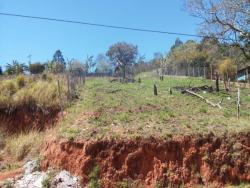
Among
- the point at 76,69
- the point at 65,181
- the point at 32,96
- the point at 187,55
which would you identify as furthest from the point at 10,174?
the point at 187,55

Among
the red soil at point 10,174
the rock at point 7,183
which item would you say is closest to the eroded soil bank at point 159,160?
the red soil at point 10,174

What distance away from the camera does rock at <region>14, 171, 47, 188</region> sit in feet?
40.2

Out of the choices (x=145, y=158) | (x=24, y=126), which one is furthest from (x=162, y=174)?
(x=24, y=126)

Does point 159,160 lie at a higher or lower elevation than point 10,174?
higher

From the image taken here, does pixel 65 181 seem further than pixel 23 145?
No

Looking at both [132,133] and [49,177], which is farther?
[132,133]

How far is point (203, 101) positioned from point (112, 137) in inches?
355

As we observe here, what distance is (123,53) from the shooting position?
7850 cm

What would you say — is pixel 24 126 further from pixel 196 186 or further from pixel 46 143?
pixel 196 186

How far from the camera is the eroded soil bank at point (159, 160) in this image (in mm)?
12672

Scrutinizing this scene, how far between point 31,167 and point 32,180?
811mm

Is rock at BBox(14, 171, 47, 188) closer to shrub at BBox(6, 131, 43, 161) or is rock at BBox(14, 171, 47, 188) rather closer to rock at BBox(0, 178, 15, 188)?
rock at BBox(0, 178, 15, 188)

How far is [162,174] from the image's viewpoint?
500 inches

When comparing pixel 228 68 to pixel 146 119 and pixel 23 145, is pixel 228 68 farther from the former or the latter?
pixel 23 145
